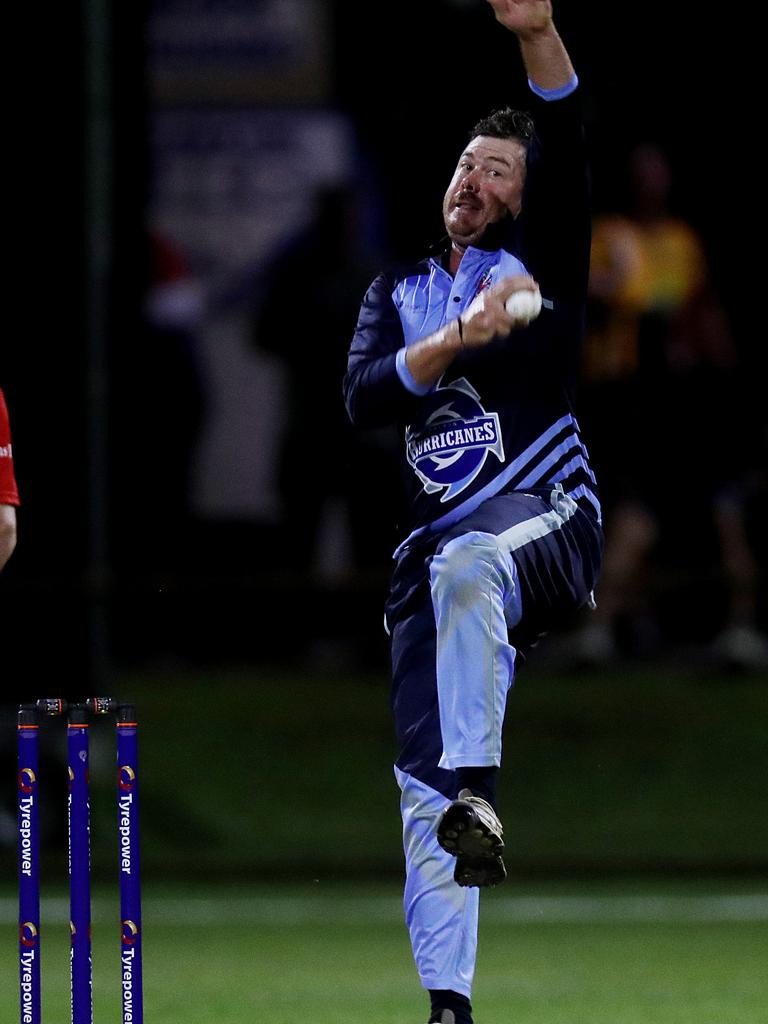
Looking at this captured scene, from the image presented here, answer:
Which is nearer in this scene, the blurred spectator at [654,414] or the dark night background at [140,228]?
the dark night background at [140,228]

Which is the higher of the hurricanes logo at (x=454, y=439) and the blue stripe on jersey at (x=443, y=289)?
the blue stripe on jersey at (x=443, y=289)

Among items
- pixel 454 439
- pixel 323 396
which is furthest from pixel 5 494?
pixel 323 396

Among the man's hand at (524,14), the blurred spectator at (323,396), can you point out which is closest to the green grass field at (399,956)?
the man's hand at (524,14)

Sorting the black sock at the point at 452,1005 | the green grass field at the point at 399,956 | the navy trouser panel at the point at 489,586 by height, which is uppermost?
the navy trouser panel at the point at 489,586

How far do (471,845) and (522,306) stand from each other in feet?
4.33

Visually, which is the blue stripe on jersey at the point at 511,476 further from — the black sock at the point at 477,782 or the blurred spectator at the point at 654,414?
the blurred spectator at the point at 654,414

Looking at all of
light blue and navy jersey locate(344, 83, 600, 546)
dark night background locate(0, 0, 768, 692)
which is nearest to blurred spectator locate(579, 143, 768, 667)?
dark night background locate(0, 0, 768, 692)

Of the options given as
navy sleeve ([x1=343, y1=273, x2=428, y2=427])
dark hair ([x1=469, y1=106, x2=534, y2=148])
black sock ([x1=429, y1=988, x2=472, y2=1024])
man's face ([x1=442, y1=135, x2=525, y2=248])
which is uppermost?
dark hair ([x1=469, y1=106, x2=534, y2=148])

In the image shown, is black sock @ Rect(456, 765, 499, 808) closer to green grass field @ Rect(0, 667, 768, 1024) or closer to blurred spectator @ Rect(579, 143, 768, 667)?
green grass field @ Rect(0, 667, 768, 1024)

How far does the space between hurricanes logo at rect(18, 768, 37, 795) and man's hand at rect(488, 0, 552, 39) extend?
2181 millimetres

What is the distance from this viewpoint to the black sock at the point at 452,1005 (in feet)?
22.3

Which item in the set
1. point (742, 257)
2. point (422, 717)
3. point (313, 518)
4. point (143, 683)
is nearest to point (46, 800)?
point (143, 683)

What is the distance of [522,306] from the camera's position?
6.55m

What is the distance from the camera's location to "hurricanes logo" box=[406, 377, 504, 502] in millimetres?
6949
